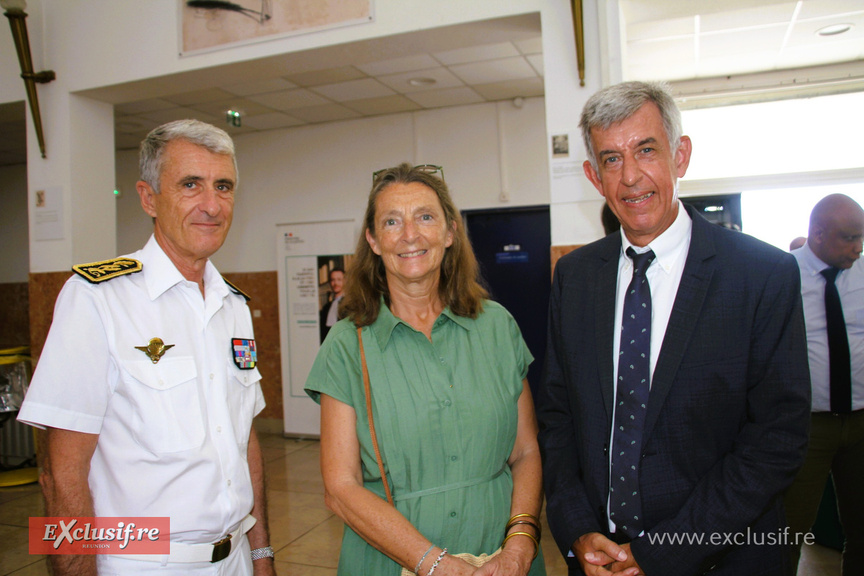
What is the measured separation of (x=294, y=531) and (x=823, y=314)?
11.3 feet

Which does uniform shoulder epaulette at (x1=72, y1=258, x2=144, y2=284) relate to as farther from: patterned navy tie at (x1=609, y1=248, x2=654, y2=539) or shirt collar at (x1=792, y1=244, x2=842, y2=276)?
shirt collar at (x1=792, y1=244, x2=842, y2=276)

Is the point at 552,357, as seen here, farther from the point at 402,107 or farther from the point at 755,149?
the point at 402,107

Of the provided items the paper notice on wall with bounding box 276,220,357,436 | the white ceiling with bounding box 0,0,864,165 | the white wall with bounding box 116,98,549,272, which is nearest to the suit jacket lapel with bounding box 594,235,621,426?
the white ceiling with bounding box 0,0,864,165

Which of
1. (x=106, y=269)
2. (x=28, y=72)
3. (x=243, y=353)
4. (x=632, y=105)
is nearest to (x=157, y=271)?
(x=106, y=269)

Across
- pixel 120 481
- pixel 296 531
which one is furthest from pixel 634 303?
pixel 296 531

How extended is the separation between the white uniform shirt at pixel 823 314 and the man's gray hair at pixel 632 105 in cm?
177

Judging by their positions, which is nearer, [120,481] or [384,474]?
[120,481]

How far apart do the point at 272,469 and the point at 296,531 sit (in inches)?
62.5

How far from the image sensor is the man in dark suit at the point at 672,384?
121 cm

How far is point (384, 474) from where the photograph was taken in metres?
1.47

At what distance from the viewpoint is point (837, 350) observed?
270 centimetres

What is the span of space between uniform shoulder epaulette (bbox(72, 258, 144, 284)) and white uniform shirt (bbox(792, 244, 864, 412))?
2779mm

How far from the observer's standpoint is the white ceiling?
3654 millimetres

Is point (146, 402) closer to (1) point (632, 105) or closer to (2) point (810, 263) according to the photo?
(1) point (632, 105)
